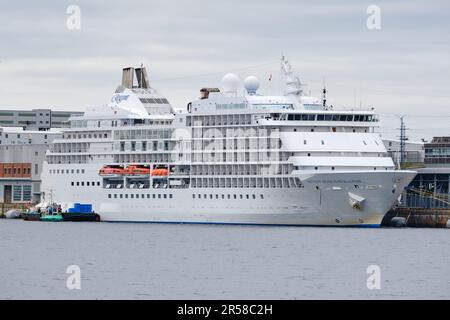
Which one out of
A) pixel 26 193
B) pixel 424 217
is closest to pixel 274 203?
pixel 424 217

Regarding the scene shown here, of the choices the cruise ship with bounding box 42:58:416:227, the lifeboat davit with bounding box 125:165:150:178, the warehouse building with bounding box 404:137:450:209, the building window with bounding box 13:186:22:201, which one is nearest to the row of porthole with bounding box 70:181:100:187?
the cruise ship with bounding box 42:58:416:227

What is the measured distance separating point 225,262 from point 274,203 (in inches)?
1172

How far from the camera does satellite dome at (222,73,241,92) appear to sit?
104m

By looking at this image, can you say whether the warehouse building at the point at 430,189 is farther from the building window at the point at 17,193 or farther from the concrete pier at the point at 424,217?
the building window at the point at 17,193

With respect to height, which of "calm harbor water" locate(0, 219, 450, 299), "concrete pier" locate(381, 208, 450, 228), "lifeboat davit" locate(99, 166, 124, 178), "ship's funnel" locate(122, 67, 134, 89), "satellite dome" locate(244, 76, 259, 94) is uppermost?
"ship's funnel" locate(122, 67, 134, 89)

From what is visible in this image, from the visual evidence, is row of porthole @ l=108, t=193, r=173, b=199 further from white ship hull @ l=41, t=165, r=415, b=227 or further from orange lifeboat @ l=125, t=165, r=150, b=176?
orange lifeboat @ l=125, t=165, r=150, b=176

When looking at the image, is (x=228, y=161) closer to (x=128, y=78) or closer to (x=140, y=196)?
(x=140, y=196)

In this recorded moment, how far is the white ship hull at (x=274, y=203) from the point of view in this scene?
94000 millimetres

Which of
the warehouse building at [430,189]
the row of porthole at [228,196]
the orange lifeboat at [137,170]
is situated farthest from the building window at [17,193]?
the warehouse building at [430,189]

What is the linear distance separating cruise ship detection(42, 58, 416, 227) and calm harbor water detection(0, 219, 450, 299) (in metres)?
2.62

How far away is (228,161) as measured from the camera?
102 meters

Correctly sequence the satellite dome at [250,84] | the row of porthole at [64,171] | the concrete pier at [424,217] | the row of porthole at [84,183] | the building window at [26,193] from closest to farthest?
1. the satellite dome at [250,84]
2. the concrete pier at [424,217]
3. the row of porthole at [84,183]
4. the row of porthole at [64,171]
5. the building window at [26,193]

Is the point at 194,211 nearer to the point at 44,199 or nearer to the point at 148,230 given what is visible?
the point at 148,230

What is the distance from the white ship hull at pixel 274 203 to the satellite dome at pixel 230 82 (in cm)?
822
